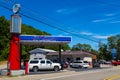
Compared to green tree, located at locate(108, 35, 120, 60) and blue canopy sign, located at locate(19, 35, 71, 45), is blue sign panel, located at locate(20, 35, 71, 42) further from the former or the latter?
green tree, located at locate(108, 35, 120, 60)

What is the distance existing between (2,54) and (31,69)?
49822 mm

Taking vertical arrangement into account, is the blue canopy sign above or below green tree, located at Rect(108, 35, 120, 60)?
below

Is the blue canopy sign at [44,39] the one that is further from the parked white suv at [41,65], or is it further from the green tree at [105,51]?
the green tree at [105,51]

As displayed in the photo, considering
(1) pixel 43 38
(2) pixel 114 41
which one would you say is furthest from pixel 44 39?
(2) pixel 114 41

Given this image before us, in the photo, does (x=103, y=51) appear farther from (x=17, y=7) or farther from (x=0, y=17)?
(x=17, y=7)

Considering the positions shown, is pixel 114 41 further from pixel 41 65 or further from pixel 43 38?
pixel 41 65

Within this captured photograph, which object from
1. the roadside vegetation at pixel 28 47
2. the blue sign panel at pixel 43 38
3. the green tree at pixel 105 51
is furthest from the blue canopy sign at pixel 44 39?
the green tree at pixel 105 51

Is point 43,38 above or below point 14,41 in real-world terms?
above

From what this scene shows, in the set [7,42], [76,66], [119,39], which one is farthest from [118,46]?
[76,66]

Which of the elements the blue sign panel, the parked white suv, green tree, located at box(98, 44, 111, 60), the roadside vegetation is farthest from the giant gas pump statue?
green tree, located at box(98, 44, 111, 60)

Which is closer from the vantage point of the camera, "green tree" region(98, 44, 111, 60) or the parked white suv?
the parked white suv

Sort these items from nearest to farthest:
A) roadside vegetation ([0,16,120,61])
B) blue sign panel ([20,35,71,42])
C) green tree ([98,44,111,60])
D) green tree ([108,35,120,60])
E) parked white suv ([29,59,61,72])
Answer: parked white suv ([29,59,61,72]) → blue sign panel ([20,35,71,42]) → roadside vegetation ([0,16,120,61]) → green tree ([108,35,120,60]) → green tree ([98,44,111,60])

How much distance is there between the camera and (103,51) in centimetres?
13288

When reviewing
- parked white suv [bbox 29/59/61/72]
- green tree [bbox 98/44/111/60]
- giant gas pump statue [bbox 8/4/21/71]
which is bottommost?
parked white suv [bbox 29/59/61/72]
